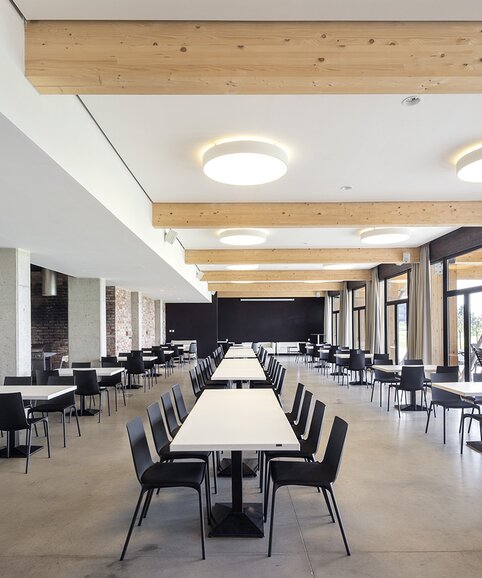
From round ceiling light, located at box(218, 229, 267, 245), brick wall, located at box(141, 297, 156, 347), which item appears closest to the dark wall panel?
brick wall, located at box(141, 297, 156, 347)

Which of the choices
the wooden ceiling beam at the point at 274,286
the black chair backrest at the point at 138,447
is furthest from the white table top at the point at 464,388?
the wooden ceiling beam at the point at 274,286

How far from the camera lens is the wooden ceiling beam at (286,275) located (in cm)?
1326

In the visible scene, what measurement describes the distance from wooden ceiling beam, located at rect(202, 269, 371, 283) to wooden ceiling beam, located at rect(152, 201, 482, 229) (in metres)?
7.38

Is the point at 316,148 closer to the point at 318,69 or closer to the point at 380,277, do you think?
the point at 318,69

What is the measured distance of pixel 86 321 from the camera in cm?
969

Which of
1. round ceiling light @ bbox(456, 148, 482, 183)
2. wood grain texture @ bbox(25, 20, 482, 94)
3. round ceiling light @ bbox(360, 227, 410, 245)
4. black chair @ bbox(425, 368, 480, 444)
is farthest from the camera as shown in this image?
round ceiling light @ bbox(360, 227, 410, 245)

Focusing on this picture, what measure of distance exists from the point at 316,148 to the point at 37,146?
235 centimetres

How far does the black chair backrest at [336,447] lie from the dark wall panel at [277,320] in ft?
57.7

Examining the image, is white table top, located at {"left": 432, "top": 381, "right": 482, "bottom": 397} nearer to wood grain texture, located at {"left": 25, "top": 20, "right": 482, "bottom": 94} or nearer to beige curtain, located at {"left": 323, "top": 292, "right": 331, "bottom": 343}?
wood grain texture, located at {"left": 25, "top": 20, "right": 482, "bottom": 94}

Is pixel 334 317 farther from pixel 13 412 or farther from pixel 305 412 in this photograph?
pixel 13 412

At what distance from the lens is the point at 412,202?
587 centimetres

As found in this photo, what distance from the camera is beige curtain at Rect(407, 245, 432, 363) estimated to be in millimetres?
9219

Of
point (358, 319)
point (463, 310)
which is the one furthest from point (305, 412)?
point (358, 319)

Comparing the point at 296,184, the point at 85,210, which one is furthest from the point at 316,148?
the point at 85,210
